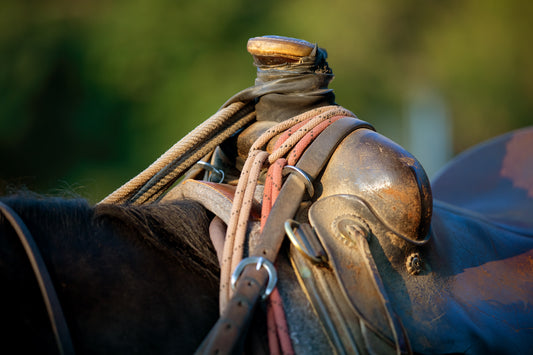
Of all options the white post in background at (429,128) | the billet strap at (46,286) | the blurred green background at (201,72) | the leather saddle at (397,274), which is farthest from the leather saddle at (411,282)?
the white post in background at (429,128)

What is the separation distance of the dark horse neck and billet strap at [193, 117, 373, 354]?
13 cm

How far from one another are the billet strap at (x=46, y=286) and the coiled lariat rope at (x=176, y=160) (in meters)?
0.47

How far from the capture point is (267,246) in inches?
48.6

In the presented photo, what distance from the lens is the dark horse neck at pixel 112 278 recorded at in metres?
1.06

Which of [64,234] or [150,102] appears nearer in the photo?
[64,234]

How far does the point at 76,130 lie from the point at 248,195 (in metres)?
7.59

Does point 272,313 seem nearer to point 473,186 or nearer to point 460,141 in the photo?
point 473,186

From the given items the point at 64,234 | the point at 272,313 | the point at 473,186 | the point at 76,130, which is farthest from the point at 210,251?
the point at 76,130

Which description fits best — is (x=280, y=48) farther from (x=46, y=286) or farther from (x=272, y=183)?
(x=46, y=286)

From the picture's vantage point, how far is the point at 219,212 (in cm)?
137

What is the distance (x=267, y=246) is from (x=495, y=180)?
1684 mm

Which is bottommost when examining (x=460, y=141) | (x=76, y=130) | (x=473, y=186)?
(x=460, y=141)

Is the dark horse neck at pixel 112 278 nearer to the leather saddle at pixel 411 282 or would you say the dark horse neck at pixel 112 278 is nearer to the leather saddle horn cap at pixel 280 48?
the leather saddle at pixel 411 282

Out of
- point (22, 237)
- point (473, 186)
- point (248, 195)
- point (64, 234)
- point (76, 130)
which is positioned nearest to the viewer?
point (22, 237)
